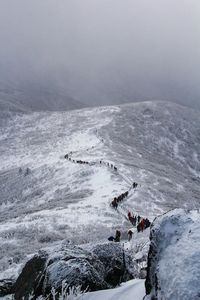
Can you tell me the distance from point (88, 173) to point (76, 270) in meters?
45.2

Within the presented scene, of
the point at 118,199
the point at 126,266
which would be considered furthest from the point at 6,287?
the point at 118,199

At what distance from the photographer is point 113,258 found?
9.59 metres

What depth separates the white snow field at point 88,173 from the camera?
28859 mm

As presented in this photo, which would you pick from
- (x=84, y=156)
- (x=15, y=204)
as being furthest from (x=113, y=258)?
(x=84, y=156)

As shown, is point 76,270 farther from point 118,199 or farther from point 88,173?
point 88,173

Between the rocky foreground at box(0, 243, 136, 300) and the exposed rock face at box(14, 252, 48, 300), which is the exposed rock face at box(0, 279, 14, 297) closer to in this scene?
the rocky foreground at box(0, 243, 136, 300)

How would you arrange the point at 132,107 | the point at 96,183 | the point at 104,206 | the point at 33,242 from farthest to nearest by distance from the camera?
the point at 132,107 → the point at 96,183 → the point at 104,206 → the point at 33,242

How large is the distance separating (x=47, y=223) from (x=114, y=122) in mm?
85037

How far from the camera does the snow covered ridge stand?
15.8 feet

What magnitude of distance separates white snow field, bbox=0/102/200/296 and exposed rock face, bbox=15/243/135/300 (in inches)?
102

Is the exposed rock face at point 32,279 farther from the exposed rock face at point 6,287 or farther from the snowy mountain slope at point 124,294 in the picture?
the snowy mountain slope at point 124,294

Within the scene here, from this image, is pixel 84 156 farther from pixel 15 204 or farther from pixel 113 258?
pixel 113 258

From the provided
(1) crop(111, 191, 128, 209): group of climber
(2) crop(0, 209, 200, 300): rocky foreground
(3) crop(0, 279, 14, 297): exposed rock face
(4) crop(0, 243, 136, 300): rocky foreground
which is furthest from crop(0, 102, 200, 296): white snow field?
(2) crop(0, 209, 200, 300): rocky foreground

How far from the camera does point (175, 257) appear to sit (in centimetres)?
529
